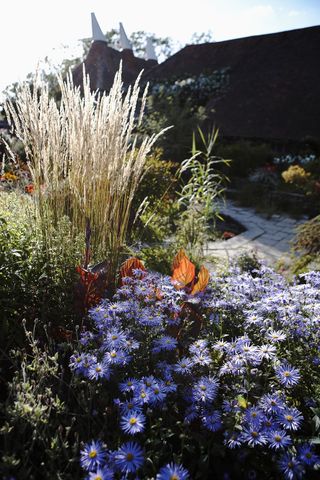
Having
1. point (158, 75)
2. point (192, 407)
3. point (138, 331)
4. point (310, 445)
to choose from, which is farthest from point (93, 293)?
point (158, 75)

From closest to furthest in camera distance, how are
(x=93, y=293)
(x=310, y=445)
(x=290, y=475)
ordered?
(x=290, y=475) → (x=310, y=445) → (x=93, y=293)

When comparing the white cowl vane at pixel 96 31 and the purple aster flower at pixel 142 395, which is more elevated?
the white cowl vane at pixel 96 31

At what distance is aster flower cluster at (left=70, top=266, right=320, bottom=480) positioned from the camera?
134 cm

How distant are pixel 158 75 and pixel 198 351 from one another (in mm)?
17901

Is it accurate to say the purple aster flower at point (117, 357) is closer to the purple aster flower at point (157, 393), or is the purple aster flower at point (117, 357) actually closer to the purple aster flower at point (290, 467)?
the purple aster flower at point (157, 393)

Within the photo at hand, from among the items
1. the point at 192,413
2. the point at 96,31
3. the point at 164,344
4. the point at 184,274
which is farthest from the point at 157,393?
the point at 96,31

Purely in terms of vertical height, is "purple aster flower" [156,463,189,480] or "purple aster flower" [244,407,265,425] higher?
"purple aster flower" [156,463,189,480]

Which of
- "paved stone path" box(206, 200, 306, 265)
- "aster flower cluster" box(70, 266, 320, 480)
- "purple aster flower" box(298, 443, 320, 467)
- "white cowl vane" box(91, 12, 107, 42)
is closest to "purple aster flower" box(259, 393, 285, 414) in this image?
"aster flower cluster" box(70, 266, 320, 480)

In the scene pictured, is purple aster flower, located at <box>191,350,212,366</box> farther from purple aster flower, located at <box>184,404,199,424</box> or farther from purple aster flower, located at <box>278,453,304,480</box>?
purple aster flower, located at <box>278,453,304,480</box>

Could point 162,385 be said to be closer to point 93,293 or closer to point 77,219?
point 93,293

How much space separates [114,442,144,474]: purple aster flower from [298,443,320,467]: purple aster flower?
55 cm

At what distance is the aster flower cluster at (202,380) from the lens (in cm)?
134

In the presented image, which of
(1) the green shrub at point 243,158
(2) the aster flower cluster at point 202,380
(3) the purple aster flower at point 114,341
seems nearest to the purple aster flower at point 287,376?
(2) the aster flower cluster at point 202,380

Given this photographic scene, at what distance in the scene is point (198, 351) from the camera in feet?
5.43
